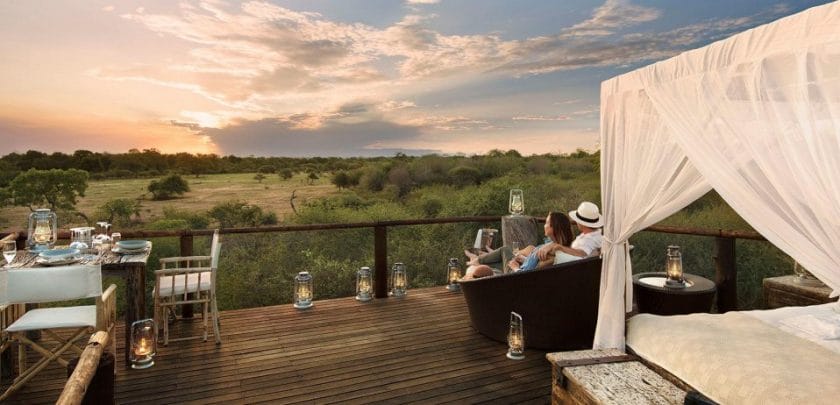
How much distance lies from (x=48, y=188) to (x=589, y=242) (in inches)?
489

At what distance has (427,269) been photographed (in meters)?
12.0

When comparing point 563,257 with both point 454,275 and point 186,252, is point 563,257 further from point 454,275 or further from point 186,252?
point 186,252

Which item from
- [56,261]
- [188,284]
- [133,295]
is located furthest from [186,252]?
[56,261]

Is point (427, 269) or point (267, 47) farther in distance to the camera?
point (427, 269)

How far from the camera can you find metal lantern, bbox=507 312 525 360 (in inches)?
144

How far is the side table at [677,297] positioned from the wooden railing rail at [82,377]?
3664 mm

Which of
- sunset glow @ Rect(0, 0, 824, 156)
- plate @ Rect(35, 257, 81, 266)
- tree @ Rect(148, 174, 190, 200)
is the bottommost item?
plate @ Rect(35, 257, 81, 266)

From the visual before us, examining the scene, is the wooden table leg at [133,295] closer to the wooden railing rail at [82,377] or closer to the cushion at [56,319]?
the cushion at [56,319]

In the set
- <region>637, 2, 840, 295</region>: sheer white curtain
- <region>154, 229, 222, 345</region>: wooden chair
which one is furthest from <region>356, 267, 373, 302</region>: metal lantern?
<region>637, 2, 840, 295</region>: sheer white curtain

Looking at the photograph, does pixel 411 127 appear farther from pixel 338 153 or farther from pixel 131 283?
pixel 131 283

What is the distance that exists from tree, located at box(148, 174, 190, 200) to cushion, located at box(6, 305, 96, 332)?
1125cm

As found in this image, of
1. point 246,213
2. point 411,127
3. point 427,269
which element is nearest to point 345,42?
point 411,127

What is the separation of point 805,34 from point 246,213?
1384 cm

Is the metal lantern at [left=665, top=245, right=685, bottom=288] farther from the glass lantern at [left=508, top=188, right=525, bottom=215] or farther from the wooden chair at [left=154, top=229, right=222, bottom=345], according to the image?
the wooden chair at [left=154, top=229, right=222, bottom=345]
